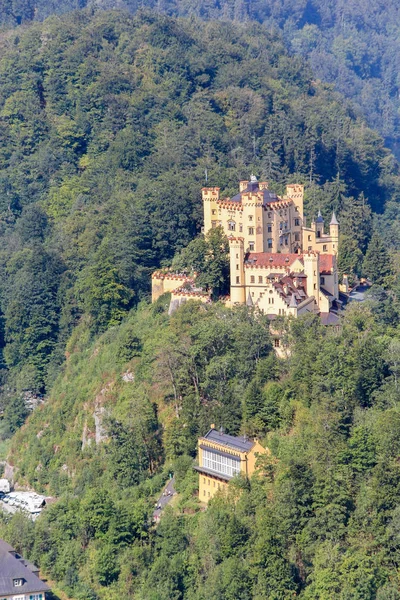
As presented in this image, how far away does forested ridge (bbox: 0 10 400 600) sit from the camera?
70.5 m

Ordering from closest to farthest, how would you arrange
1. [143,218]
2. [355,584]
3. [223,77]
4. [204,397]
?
1. [355,584]
2. [204,397]
3. [143,218]
4. [223,77]

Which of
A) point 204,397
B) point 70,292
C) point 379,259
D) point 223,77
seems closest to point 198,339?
point 204,397

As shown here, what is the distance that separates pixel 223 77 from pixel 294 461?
73.5 m

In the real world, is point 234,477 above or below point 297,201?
below

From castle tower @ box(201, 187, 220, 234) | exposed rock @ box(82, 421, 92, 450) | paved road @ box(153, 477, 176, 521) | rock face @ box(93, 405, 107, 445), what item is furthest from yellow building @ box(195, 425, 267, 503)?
castle tower @ box(201, 187, 220, 234)

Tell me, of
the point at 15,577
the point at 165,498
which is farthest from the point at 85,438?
the point at 15,577

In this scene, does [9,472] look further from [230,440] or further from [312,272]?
[312,272]

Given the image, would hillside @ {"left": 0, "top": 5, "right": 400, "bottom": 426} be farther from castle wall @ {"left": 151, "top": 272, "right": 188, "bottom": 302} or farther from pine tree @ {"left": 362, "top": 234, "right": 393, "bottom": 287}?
pine tree @ {"left": 362, "top": 234, "right": 393, "bottom": 287}

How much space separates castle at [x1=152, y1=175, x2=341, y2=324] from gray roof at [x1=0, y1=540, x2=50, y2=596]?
18.5 metres

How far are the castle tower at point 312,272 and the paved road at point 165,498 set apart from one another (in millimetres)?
11865

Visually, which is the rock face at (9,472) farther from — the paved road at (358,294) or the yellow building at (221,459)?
the paved road at (358,294)

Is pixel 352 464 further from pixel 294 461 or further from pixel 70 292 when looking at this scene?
pixel 70 292

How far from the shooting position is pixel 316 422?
7362cm

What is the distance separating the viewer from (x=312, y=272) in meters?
81.0
